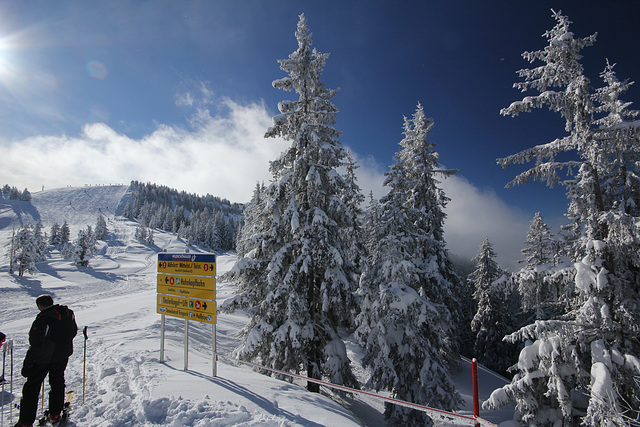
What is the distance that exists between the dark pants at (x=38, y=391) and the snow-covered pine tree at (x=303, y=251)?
4.97 metres

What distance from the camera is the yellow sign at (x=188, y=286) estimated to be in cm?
748

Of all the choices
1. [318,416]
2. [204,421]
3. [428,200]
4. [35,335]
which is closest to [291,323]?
[318,416]

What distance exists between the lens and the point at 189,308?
7852 mm

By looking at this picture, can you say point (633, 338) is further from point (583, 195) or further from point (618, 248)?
point (583, 195)

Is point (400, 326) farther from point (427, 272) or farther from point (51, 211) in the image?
point (51, 211)

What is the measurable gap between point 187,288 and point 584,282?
10038 millimetres

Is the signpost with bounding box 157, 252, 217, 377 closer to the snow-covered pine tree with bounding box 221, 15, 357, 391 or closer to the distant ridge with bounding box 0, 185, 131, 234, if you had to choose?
the snow-covered pine tree with bounding box 221, 15, 357, 391

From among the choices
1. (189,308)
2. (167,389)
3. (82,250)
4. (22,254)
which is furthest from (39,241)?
(167,389)

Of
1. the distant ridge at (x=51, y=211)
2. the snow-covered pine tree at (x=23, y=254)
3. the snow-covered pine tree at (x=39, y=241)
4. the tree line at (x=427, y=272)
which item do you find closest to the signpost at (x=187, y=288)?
the tree line at (x=427, y=272)

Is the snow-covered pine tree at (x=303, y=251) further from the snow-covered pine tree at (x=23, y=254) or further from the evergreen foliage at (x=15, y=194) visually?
the evergreen foliage at (x=15, y=194)

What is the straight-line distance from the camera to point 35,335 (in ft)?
16.5

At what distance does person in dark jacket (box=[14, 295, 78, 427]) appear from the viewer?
482cm

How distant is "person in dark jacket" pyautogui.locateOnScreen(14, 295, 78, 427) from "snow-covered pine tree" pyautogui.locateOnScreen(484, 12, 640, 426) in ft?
32.9

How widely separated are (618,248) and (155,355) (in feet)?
42.8
